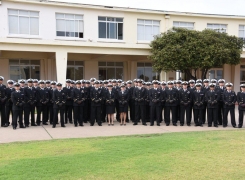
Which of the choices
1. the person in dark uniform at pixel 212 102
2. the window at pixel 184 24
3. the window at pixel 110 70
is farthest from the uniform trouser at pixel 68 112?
the window at pixel 184 24

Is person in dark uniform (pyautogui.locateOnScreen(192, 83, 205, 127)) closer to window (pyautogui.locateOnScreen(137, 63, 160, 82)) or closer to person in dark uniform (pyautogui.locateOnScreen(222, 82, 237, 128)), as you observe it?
person in dark uniform (pyautogui.locateOnScreen(222, 82, 237, 128))

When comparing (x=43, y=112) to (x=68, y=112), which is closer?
(x=43, y=112)

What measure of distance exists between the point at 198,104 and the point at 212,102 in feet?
1.78

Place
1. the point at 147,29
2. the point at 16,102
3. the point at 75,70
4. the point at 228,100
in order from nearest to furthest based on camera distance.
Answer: the point at 16,102 → the point at 228,100 → the point at 147,29 → the point at 75,70

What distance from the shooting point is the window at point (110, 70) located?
24.5m

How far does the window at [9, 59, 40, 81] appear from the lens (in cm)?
2195

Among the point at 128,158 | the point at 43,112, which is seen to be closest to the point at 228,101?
the point at 128,158

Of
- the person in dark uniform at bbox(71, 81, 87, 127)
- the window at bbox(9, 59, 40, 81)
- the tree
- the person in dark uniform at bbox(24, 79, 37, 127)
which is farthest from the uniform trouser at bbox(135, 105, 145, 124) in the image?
the window at bbox(9, 59, 40, 81)

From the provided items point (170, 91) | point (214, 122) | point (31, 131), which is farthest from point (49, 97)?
point (214, 122)

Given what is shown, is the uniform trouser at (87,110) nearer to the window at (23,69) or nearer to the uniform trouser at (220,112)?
the uniform trouser at (220,112)

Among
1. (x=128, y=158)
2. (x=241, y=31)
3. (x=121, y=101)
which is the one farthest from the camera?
(x=241, y=31)

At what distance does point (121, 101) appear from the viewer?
40.3 ft

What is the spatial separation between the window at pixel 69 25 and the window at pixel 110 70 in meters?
4.29

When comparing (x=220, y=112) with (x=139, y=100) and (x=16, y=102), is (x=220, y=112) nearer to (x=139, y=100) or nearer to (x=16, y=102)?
(x=139, y=100)
